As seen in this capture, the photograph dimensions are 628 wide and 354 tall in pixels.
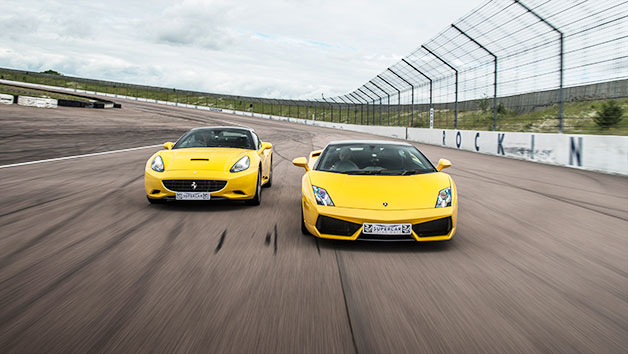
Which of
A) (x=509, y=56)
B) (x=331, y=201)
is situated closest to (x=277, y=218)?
(x=331, y=201)

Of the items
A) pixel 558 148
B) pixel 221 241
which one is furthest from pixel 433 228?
pixel 558 148

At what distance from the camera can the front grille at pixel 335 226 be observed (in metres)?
4.31

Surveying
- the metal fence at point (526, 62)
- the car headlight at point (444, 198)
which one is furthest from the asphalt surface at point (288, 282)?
the metal fence at point (526, 62)

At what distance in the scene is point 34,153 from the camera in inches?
494

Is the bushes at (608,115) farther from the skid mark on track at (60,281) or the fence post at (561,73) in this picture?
the skid mark on track at (60,281)

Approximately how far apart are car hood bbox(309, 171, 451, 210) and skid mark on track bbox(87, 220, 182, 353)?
5.31ft

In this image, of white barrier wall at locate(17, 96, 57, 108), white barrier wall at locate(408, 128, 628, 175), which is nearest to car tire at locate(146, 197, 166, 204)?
white barrier wall at locate(408, 128, 628, 175)

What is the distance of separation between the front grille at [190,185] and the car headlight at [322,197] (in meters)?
1.87

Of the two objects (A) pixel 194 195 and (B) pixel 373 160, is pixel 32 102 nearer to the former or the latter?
(A) pixel 194 195

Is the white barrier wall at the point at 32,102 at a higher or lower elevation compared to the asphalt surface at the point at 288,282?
higher

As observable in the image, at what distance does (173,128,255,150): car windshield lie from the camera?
7.52m

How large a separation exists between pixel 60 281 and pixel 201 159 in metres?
3.31

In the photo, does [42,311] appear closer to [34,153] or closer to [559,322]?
[559,322]

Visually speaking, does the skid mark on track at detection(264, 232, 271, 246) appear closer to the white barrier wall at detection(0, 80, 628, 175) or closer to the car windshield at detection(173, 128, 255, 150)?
the car windshield at detection(173, 128, 255, 150)
